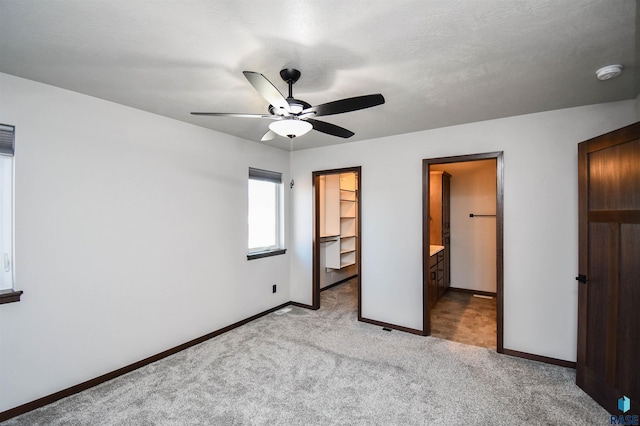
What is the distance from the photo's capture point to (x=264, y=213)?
4.19m

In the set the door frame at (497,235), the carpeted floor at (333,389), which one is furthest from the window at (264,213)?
the door frame at (497,235)

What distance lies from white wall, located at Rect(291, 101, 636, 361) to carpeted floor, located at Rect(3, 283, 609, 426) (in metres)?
0.40

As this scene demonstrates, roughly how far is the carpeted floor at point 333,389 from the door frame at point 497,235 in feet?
0.84

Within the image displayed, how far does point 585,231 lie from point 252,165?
348 cm

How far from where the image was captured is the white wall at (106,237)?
207 cm

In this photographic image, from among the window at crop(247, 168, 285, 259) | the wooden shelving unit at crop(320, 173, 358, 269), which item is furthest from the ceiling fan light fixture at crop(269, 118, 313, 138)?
the wooden shelving unit at crop(320, 173, 358, 269)

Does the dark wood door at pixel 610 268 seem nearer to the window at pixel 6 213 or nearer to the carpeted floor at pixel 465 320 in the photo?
the carpeted floor at pixel 465 320

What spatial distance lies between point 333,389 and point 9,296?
94.6 inches

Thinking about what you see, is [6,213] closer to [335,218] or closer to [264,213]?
[264,213]

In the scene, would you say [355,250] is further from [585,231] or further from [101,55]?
[101,55]

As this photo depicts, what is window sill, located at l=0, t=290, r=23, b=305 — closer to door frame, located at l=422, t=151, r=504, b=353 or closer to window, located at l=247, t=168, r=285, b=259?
window, located at l=247, t=168, r=285, b=259

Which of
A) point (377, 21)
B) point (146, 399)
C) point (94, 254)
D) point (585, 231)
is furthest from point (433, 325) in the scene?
point (94, 254)

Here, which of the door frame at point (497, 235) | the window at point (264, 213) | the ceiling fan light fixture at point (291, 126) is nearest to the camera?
the ceiling fan light fixture at point (291, 126)

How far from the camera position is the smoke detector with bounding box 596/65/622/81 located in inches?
73.7
